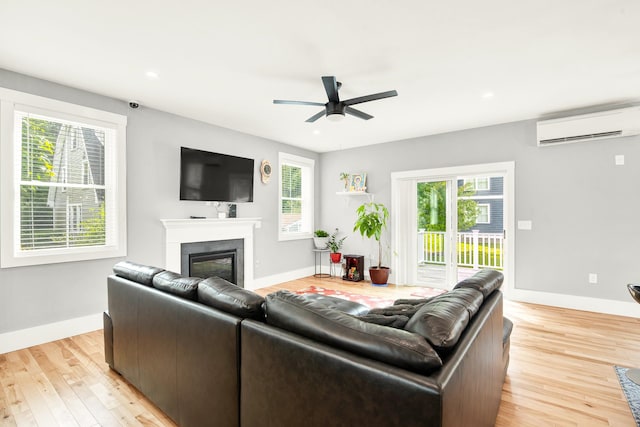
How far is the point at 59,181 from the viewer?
10.6ft

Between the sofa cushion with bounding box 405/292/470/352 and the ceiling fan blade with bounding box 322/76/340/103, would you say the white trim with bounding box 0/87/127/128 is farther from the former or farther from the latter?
the sofa cushion with bounding box 405/292/470/352

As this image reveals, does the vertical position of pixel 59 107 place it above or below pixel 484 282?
above

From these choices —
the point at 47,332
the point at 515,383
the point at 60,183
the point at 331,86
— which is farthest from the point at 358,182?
the point at 47,332

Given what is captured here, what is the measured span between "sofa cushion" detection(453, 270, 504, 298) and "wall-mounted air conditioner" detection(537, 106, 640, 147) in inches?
118

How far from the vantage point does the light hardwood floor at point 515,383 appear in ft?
6.40

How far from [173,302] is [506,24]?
9.36 ft

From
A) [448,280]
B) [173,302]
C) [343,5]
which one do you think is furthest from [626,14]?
[448,280]

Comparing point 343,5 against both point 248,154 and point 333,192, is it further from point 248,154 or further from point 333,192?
point 333,192

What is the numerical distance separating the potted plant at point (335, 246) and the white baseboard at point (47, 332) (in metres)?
3.81

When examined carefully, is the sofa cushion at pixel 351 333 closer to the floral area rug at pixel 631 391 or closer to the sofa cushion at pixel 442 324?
the sofa cushion at pixel 442 324

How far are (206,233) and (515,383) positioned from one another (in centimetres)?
385

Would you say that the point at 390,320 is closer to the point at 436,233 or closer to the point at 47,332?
the point at 47,332

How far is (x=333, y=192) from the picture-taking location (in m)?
6.49

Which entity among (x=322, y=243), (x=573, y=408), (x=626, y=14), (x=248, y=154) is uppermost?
(x=626, y=14)
